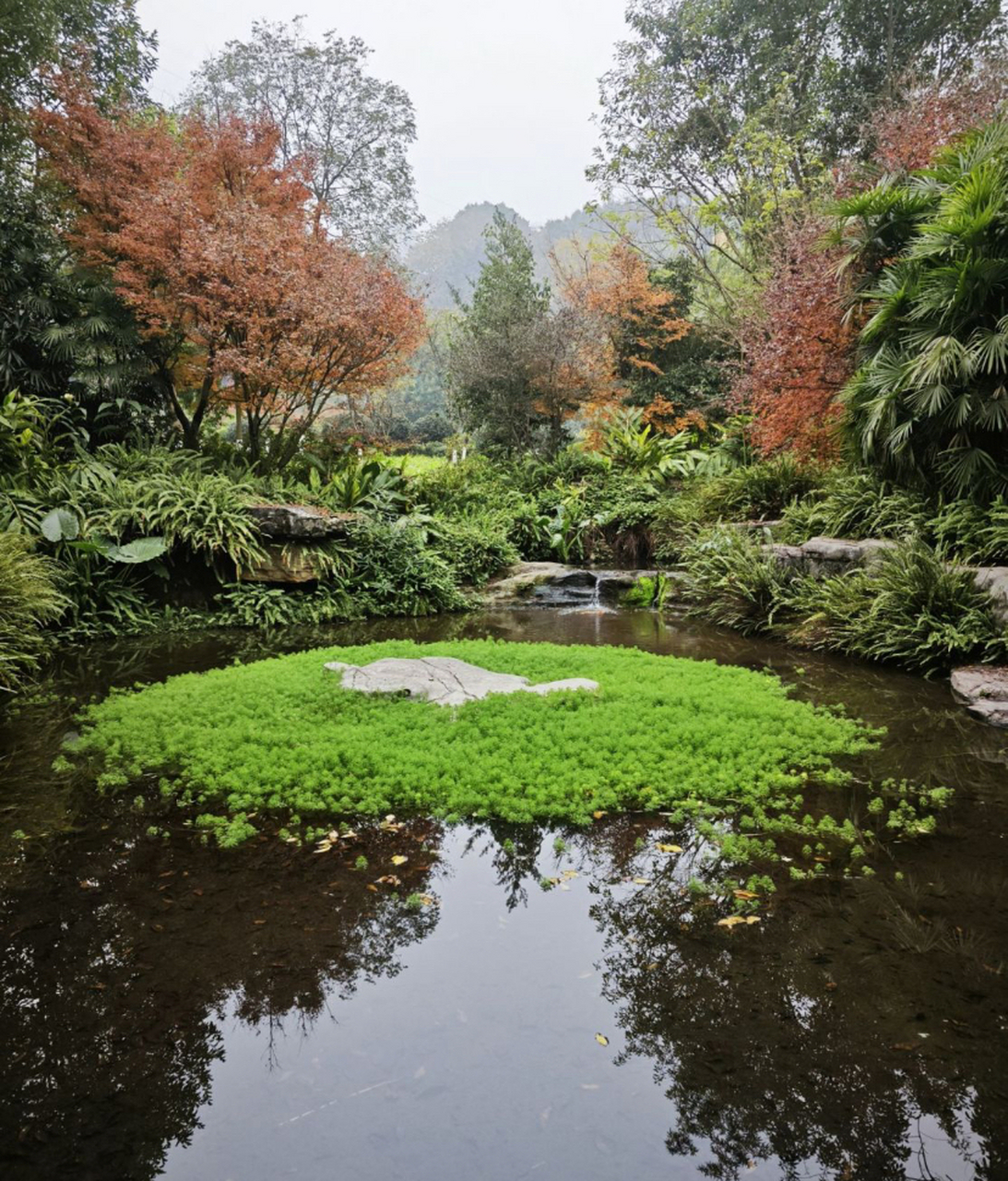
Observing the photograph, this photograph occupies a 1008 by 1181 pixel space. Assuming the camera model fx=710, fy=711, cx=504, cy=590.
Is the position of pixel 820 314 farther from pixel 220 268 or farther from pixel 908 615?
pixel 220 268

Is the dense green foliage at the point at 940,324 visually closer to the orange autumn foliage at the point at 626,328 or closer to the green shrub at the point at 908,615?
the green shrub at the point at 908,615

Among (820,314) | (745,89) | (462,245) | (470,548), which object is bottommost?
(470,548)

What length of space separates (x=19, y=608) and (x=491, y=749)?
467 cm

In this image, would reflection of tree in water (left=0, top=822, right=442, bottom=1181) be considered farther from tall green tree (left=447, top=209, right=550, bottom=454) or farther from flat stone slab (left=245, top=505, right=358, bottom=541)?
tall green tree (left=447, top=209, right=550, bottom=454)

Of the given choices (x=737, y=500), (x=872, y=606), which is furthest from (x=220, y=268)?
(x=872, y=606)

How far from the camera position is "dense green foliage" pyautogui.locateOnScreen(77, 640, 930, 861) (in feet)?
12.4

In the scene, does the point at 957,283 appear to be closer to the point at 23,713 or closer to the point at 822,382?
the point at 822,382

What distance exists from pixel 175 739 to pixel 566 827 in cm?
262

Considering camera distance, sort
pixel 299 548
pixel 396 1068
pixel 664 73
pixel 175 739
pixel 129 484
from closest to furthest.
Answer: pixel 396 1068 → pixel 175 739 → pixel 129 484 → pixel 299 548 → pixel 664 73

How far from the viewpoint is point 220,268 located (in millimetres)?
9523

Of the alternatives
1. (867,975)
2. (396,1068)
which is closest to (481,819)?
(396,1068)

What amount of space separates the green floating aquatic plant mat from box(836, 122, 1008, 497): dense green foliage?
381 cm

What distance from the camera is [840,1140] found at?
1.82 metres

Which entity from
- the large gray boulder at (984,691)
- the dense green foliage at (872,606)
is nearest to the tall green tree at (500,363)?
the dense green foliage at (872,606)
